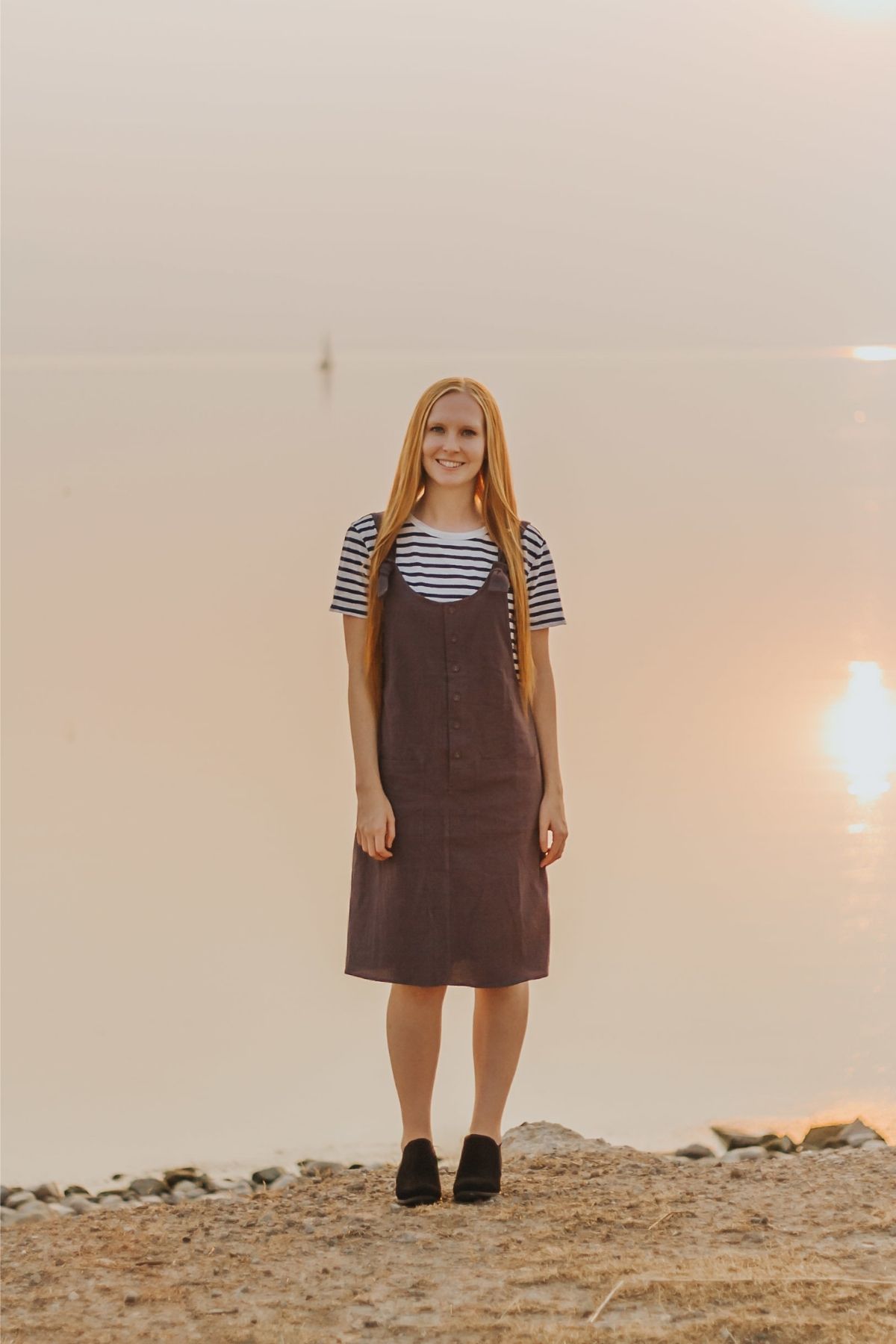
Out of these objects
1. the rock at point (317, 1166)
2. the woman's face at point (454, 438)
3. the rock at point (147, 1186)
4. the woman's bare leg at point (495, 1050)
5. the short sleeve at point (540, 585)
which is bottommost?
the rock at point (147, 1186)

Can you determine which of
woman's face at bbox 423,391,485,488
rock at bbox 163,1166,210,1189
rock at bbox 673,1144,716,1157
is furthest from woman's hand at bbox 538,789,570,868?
rock at bbox 163,1166,210,1189

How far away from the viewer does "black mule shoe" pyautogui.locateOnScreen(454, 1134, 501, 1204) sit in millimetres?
2752

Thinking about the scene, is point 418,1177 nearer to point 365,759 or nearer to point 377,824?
point 377,824

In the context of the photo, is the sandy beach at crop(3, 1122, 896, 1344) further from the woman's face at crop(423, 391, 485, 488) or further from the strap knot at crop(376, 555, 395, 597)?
the woman's face at crop(423, 391, 485, 488)

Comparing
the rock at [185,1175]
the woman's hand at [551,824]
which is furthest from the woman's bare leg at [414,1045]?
the rock at [185,1175]

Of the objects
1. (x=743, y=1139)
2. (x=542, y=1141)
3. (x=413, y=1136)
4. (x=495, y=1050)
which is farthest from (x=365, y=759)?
(x=743, y=1139)

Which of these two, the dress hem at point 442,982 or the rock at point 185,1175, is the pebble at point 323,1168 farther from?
the dress hem at point 442,982

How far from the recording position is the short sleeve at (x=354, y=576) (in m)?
2.79

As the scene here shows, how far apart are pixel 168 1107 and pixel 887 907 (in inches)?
86.5

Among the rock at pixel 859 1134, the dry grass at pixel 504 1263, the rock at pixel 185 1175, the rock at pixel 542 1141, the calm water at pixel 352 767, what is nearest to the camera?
the dry grass at pixel 504 1263

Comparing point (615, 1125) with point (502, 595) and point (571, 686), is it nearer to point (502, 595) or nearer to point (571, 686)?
point (502, 595)

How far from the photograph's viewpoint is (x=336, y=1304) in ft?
7.53

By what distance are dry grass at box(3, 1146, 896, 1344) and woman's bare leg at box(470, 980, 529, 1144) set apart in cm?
15

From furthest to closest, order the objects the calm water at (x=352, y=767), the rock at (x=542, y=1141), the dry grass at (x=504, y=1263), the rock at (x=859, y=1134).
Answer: the calm water at (x=352, y=767), the rock at (x=859, y=1134), the rock at (x=542, y=1141), the dry grass at (x=504, y=1263)
